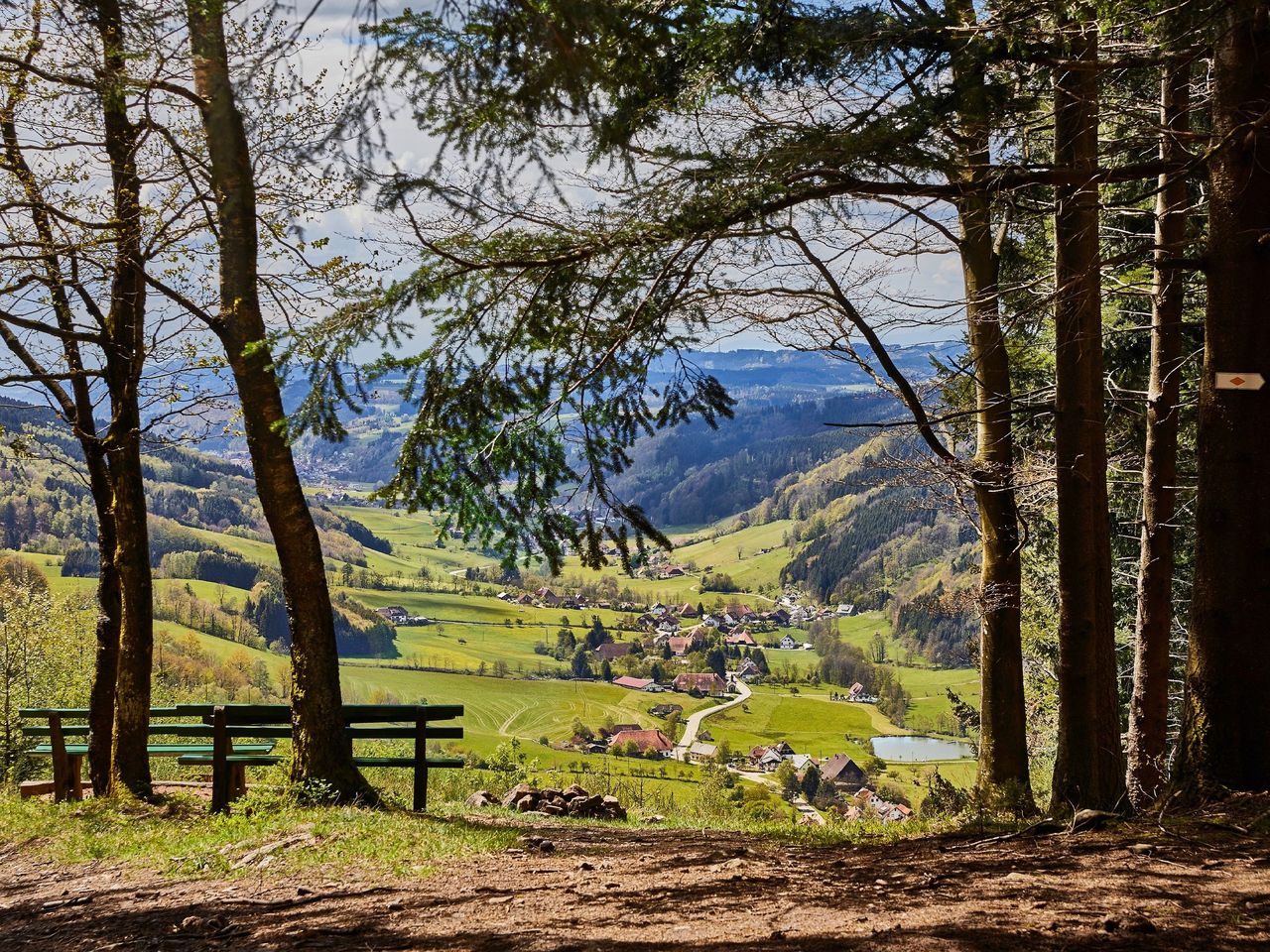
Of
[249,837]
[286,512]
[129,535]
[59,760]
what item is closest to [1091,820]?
[249,837]

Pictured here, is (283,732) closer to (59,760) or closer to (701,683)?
(59,760)

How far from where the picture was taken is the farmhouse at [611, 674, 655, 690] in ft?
439

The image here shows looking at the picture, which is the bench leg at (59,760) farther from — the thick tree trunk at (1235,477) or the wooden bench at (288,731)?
the thick tree trunk at (1235,477)

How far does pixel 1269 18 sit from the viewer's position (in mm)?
5324

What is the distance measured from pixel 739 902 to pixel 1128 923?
1.78 metres

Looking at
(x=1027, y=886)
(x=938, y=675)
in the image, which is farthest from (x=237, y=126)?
(x=938, y=675)

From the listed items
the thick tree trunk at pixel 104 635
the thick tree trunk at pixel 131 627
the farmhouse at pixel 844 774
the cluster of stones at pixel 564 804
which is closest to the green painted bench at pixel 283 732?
the thick tree trunk at pixel 131 627

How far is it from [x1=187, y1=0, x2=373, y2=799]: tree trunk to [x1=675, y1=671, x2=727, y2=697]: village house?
4868 inches

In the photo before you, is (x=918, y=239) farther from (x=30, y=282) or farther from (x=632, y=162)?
(x=30, y=282)

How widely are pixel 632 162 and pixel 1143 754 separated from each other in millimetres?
7439

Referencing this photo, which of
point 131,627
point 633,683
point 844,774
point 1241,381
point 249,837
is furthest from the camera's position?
point 633,683

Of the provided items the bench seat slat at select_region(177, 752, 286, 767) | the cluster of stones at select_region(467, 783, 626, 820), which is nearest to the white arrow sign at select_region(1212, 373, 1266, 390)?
the cluster of stones at select_region(467, 783, 626, 820)

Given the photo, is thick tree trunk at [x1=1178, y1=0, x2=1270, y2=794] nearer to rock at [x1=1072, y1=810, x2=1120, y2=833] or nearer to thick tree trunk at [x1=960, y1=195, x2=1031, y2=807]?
rock at [x1=1072, y1=810, x2=1120, y2=833]

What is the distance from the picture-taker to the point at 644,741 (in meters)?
94.3
